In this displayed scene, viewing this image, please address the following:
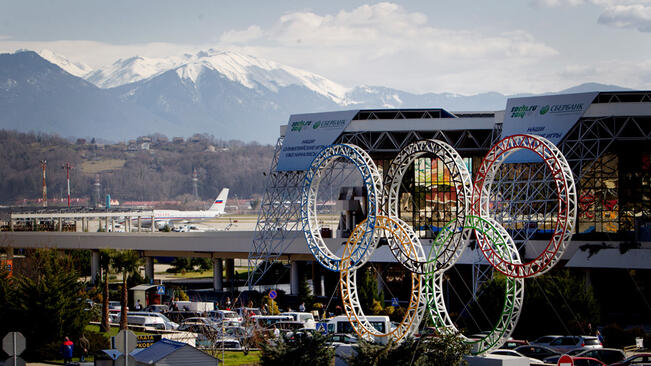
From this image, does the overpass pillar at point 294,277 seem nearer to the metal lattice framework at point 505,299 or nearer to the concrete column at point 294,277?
the concrete column at point 294,277

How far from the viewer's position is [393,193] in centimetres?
4550

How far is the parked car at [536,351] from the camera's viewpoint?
3738 centimetres

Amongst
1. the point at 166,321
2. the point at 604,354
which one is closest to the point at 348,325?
the point at 166,321

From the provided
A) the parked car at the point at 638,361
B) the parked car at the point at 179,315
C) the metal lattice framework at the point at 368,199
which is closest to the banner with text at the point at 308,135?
the metal lattice framework at the point at 368,199

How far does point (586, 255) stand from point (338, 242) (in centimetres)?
1773

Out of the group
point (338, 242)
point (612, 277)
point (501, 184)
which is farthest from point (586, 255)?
point (338, 242)

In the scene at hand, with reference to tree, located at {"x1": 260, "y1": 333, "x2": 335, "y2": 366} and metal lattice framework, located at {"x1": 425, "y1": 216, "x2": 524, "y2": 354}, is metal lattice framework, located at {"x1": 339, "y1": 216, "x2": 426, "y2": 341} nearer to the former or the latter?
metal lattice framework, located at {"x1": 425, "y1": 216, "x2": 524, "y2": 354}

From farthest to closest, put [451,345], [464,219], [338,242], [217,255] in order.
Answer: [217,255]
[338,242]
[464,219]
[451,345]

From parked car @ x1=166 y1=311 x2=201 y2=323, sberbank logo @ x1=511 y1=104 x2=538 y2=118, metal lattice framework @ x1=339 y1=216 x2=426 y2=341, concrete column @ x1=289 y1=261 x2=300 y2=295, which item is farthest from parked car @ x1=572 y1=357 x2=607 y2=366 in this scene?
concrete column @ x1=289 y1=261 x2=300 y2=295

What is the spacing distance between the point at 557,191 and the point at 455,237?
453 cm

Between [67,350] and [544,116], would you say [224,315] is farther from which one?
[544,116]

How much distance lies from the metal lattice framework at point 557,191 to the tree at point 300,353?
8.76 m

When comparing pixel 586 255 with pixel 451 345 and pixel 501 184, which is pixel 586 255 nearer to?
pixel 501 184

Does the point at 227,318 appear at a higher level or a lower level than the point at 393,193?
lower
